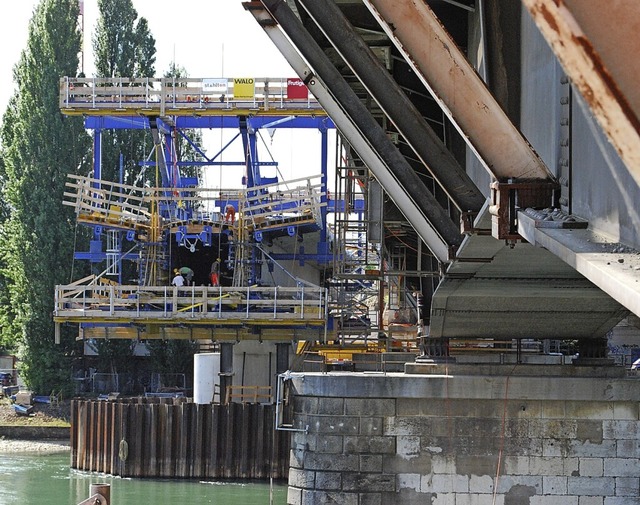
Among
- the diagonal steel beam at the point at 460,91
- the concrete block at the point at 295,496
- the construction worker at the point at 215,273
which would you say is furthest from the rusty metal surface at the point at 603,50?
the construction worker at the point at 215,273

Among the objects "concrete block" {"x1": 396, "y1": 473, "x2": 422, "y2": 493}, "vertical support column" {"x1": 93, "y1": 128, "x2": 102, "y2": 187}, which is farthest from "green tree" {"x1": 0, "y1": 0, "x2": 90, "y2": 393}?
"concrete block" {"x1": 396, "y1": 473, "x2": 422, "y2": 493}

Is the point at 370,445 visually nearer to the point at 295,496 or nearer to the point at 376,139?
the point at 295,496

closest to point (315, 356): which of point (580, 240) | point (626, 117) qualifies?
point (580, 240)

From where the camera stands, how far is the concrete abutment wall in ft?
70.5

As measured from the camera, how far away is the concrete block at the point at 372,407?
22.2 m

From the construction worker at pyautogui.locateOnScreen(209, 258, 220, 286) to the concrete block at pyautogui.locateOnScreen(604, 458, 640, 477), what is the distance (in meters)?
29.6

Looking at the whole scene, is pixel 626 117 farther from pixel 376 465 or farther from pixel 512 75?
pixel 376 465

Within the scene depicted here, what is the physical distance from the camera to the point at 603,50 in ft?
11.6

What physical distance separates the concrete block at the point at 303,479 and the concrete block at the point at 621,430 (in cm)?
490

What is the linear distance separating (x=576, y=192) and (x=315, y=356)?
34374 millimetres

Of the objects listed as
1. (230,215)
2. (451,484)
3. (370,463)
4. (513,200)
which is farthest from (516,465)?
(230,215)

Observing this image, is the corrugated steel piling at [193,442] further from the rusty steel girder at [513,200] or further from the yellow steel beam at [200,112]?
the rusty steel girder at [513,200]

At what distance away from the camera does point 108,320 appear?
47094 millimetres

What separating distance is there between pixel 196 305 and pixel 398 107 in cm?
3380
